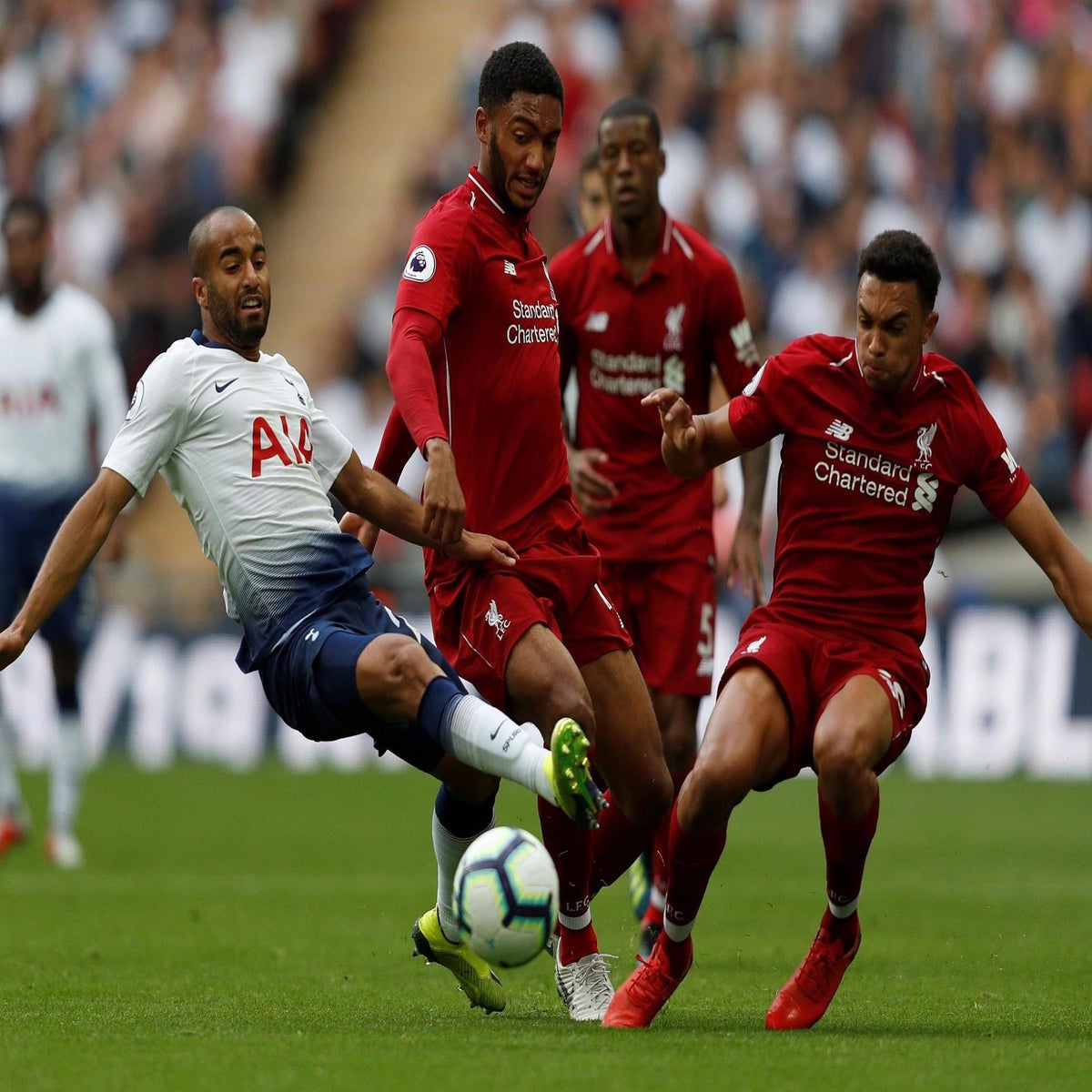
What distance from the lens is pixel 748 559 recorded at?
8305 mm

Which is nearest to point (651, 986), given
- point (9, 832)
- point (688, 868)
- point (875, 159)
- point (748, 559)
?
point (688, 868)

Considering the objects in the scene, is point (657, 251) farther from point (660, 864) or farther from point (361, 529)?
point (660, 864)

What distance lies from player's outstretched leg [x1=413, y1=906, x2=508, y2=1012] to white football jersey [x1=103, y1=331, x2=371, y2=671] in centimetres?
109

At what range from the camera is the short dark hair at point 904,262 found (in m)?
6.68

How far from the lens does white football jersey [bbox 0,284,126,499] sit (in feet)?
37.5

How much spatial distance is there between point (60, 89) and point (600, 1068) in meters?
19.5

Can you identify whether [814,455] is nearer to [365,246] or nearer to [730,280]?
[730,280]

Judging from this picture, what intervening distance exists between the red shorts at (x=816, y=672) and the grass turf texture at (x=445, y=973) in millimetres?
899

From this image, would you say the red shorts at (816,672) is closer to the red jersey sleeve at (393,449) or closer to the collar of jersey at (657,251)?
the red jersey sleeve at (393,449)

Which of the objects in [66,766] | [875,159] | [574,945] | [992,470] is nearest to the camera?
[992,470]

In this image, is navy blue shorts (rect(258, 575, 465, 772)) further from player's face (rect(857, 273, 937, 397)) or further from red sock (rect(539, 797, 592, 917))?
player's face (rect(857, 273, 937, 397))

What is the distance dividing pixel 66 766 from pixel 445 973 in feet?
13.7

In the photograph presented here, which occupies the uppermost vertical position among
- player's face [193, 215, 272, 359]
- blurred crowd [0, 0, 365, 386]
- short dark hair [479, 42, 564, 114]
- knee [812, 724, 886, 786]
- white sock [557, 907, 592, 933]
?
blurred crowd [0, 0, 365, 386]

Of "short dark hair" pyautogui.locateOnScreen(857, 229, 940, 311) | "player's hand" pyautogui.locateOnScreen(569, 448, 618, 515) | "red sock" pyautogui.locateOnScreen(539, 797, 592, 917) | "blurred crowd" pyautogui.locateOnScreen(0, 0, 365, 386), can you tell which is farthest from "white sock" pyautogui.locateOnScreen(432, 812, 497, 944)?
"blurred crowd" pyautogui.locateOnScreen(0, 0, 365, 386)
